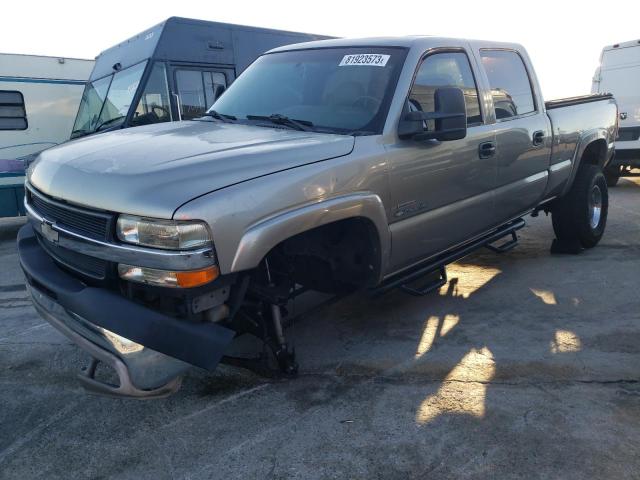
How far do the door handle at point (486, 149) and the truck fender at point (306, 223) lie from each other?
3.81ft

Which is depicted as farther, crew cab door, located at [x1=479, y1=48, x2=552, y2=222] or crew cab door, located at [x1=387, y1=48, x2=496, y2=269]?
crew cab door, located at [x1=479, y1=48, x2=552, y2=222]

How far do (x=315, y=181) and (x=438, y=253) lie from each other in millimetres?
1419

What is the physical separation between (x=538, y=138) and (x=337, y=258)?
7.98 ft

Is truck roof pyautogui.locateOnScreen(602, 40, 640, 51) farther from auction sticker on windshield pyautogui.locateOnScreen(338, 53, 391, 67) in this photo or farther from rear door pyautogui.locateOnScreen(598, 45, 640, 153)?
auction sticker on windshield pyautogui.locateOnScreen(338, 53, 391, 67)

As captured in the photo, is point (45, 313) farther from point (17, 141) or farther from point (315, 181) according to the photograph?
point (17, 141)

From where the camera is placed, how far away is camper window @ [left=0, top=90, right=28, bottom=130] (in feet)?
29.6

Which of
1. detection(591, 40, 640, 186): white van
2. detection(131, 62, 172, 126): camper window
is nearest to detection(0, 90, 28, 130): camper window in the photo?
detection(131, 62, 172, 126): camper window

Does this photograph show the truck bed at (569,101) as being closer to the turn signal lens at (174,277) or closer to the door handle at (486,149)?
the door handle at (486,149)

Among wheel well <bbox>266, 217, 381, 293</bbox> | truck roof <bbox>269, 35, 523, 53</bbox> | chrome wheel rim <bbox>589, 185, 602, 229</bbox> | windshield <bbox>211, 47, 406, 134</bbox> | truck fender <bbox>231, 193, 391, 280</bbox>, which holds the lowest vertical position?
chrome wheel rim <bbox>589, 185, 602, 229</bbox>

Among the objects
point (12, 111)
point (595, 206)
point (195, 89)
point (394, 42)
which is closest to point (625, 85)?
point (595, 206)

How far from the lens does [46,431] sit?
2900mm

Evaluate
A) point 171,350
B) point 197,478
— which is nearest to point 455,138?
point 171,350

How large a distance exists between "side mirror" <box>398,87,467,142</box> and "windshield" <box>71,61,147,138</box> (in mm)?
5210

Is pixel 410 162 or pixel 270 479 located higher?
Result: pixel 410 162
